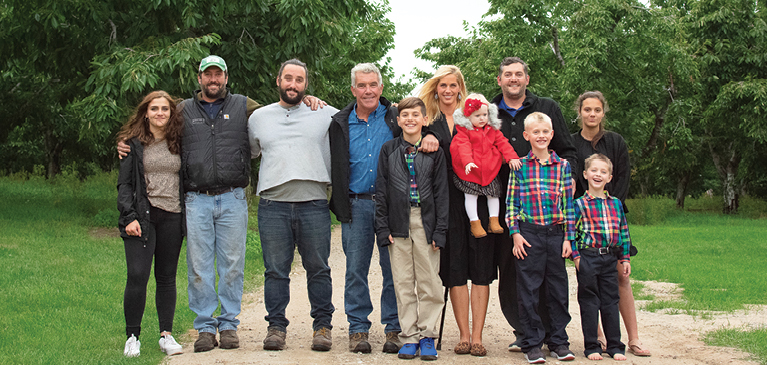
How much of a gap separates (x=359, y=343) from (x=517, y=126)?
2145mm

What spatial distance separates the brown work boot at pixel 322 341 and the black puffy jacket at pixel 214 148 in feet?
4.47

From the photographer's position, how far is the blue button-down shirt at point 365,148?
5.54m

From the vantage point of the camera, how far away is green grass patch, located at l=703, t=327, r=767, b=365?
552 centimetres

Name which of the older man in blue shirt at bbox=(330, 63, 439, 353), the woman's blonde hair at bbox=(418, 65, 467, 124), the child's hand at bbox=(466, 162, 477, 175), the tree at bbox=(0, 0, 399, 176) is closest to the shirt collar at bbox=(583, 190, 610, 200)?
the child's hand at bbox=(466, 162, 477, 175)

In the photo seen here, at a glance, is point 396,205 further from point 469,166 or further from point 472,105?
point 472,105

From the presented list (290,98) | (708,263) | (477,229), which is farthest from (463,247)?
(708,263)

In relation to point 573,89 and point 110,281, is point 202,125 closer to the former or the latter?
point 110,281

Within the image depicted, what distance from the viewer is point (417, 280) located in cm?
537

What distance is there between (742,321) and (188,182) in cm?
571

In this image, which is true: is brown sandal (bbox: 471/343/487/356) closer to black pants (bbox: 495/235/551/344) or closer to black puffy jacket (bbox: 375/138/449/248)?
black pants (bbox: 495/235/551/344)

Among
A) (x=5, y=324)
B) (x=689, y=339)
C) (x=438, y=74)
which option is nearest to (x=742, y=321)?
(x=689, y=339)

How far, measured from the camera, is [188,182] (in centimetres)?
548

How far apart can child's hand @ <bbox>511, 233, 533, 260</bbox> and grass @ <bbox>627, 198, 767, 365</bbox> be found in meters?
2.00

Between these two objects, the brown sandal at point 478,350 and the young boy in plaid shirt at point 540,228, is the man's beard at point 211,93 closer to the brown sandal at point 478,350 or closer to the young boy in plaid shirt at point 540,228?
the young boy in plaid shirt at point 540,228
